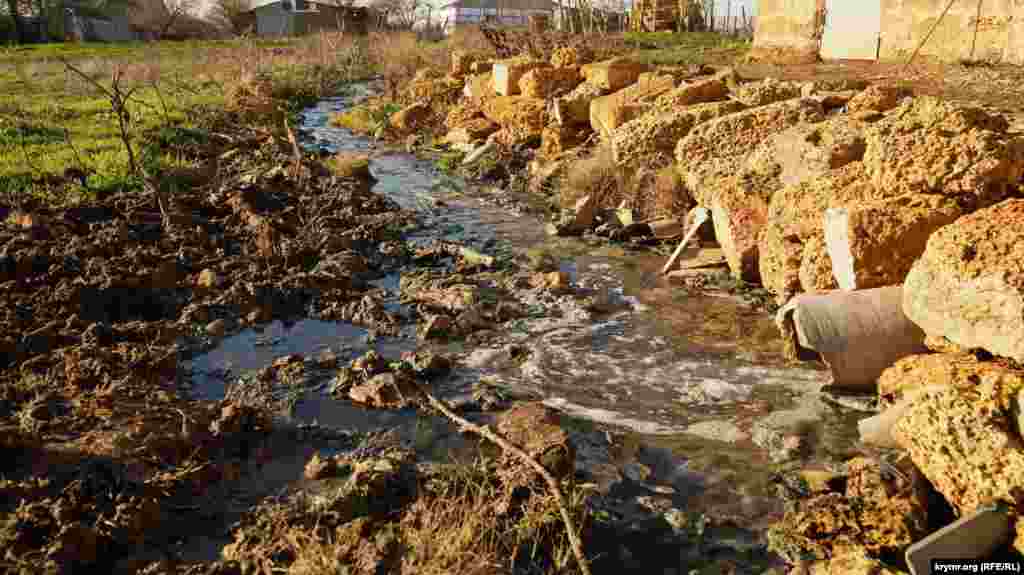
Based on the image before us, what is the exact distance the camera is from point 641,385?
5.57 metres

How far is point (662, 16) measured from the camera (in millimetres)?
24375

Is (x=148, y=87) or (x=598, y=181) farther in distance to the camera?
(x=148, y=87)

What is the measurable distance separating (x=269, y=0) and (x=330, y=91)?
34.2 m

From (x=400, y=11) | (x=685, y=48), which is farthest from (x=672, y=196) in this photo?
(x=400, y=11)

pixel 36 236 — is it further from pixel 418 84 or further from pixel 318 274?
pixel 418 84

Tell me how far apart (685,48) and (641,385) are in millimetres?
13964

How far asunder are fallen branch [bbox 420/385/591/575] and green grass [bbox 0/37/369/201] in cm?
686

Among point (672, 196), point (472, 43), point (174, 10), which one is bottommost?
point (672, 196)

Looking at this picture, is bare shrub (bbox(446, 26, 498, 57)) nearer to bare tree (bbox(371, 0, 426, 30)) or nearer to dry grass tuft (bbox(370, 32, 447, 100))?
dry grass tuft (bbox(370, 32, 447, 100))

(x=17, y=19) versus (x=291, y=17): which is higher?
(x=291, y=17)

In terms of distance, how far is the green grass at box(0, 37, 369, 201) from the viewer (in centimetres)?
1033

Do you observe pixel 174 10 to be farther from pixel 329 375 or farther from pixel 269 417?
pixel 269 417

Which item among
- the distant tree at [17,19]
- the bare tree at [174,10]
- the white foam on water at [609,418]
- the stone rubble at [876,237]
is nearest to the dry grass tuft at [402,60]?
the stone rubble at [876,237]

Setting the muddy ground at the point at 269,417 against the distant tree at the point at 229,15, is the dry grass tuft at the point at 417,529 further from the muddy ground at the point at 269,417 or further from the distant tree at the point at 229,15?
the distant tree at the point at 229,15
